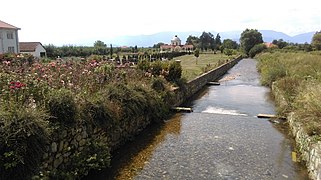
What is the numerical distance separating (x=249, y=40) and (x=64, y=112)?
235ft

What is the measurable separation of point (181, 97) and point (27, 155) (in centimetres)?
928

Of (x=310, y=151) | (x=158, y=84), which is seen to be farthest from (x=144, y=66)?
(x=310, y=151)

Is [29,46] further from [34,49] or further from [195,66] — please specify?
[195,66]

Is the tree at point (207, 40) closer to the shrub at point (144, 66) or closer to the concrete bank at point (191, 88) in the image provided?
the concrete bank at point (191, 88)

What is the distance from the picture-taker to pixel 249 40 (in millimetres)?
71250

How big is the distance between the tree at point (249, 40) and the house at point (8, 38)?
50228 millimetres

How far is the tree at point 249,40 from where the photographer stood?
232ft

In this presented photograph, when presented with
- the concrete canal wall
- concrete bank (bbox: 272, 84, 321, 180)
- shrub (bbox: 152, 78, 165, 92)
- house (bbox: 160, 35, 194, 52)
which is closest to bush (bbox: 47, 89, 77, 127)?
the concrete canal wall

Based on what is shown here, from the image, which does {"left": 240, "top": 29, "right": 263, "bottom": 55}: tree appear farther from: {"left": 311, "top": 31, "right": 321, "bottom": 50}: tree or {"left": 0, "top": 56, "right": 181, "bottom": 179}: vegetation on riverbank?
{"left": 0, "top": 56, "right": 181, "bottom": 179}: vegetation on riverbank

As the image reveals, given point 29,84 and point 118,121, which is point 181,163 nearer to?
point 118,121

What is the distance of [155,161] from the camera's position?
6.04m

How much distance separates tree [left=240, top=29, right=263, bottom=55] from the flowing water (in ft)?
209

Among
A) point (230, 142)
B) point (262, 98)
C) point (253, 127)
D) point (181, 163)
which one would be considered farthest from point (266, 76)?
point (181, 163)

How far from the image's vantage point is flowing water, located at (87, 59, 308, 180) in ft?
18.0
